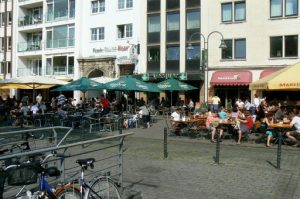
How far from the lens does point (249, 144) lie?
49.6 feet

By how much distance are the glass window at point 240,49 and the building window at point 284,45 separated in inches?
90.1

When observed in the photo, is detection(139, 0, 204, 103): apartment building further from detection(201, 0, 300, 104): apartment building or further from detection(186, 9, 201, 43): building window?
detection(201, 0, 300, 104): apartment building

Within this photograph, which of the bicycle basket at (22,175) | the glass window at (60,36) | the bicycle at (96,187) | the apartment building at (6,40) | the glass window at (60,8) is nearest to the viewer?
the bicycle basket at (22,175)

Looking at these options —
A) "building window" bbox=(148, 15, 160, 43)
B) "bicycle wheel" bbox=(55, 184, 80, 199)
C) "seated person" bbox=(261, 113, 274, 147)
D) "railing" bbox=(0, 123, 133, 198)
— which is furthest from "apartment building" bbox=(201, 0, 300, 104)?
"bicycle wheel" bbox=(55, 184, 80, 199)

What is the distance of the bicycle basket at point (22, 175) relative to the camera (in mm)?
4398

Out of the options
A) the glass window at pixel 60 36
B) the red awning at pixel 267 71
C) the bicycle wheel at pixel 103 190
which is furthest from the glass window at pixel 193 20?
the bicycle wheel at pixel 103 190

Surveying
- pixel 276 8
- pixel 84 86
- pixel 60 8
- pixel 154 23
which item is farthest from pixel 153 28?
pixel 84 86

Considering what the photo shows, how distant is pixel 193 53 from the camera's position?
35.5 m

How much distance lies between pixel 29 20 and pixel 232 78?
2730 centimetres

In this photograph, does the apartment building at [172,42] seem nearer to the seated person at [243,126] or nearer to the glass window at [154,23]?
the glass window at [154,23]

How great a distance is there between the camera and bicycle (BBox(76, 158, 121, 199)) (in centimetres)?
519

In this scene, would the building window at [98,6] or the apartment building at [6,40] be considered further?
the apartment building at [6,40]

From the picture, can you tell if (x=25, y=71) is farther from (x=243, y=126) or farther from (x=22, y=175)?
(x=22, y=175)

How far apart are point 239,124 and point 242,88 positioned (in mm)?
18232
